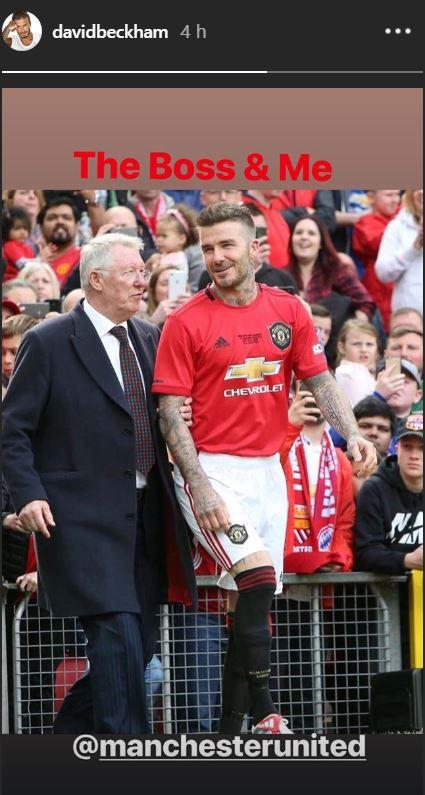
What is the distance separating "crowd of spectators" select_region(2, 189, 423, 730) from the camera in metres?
7.67

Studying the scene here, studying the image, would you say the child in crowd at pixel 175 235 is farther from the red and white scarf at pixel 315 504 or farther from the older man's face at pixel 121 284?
the older man's face at pixel 121 284

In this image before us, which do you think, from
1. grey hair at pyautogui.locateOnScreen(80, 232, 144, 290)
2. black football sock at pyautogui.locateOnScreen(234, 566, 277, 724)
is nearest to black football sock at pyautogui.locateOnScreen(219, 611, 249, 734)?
black football sock at pyautogui.locateOnScreen(234, 566, 277, 724)

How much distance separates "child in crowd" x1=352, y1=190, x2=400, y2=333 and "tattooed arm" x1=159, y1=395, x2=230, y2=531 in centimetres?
348

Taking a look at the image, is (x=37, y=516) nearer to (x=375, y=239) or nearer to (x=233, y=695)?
Answer: (x=233, y=695)

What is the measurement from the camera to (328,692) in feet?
23.8

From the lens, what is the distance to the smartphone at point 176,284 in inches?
345

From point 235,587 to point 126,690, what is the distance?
641 mm

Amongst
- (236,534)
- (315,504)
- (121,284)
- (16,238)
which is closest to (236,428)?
(236,534)

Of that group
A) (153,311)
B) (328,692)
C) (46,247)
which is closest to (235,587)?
(328,692)

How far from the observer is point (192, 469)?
6.47 meters

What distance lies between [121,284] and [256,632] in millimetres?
1589
